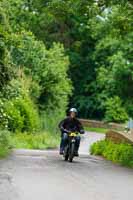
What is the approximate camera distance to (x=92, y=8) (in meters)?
21.8

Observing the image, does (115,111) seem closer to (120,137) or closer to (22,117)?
(22,117)

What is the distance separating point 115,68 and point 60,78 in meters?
13.7

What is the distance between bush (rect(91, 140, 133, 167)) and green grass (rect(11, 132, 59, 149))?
20.2ft

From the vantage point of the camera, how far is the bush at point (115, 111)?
64688mm

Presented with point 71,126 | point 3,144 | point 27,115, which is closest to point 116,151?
point 71,126

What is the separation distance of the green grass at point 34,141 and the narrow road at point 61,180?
44.4 feet

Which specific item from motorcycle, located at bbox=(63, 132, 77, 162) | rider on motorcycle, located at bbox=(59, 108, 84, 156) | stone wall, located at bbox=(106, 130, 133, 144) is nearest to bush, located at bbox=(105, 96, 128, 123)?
stone wall, located at bbox=(106, 130, 133, 144)

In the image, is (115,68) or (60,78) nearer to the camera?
(60,78)

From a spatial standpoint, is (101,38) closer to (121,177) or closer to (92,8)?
(92,8)

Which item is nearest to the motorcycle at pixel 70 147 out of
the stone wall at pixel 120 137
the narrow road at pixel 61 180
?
the narrow road at pixel 61 180

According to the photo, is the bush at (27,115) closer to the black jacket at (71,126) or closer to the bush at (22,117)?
the bush at (22,117)

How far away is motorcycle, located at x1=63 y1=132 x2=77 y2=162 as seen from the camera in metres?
21.9

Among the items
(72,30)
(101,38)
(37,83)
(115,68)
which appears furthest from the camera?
(72,30)

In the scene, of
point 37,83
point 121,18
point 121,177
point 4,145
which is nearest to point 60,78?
point 37,83
